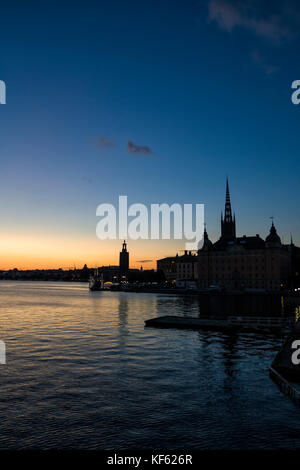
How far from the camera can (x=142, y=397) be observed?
2250cm

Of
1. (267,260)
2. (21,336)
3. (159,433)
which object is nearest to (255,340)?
(21,336)

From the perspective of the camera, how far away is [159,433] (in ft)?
56.8

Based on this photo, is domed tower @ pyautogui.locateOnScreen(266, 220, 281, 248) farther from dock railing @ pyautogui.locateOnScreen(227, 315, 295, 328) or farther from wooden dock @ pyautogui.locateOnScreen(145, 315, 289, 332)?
dock railing @ pyautogui.locateOnScreen(227, 315, 295, 328)

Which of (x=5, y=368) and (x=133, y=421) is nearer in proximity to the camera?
(x=133, y=421)

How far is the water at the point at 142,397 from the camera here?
16875mm

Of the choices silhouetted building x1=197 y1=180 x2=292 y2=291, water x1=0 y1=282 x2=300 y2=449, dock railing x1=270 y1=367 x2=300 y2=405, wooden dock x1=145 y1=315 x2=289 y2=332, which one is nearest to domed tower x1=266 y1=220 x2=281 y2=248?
silhouetted building x1=197 y1=180 x2=292 y2=291

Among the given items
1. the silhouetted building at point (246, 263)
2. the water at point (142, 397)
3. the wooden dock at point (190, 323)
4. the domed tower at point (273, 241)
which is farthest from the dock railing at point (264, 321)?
the domed tower at point (273, 241)

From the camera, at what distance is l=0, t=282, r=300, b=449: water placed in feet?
55.4

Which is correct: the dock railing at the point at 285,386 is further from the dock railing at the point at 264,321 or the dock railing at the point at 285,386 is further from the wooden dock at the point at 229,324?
the dock railing at the point at 264,321

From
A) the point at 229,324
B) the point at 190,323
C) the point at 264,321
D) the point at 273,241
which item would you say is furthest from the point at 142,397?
the point at 273,241

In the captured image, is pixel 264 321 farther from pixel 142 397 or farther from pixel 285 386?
pixel 142 397
